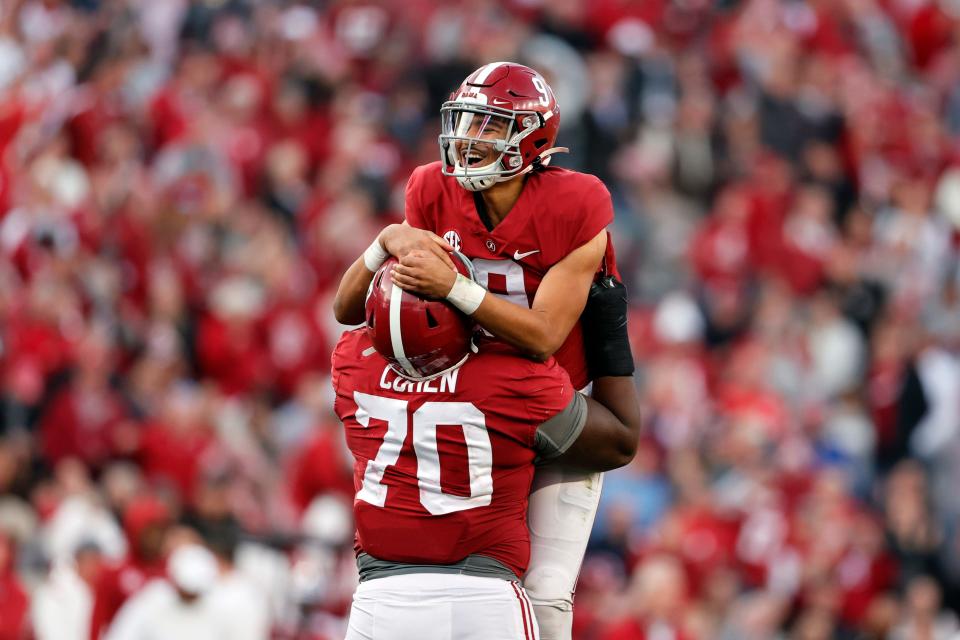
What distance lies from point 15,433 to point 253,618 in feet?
8.33

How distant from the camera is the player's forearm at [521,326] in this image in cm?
419

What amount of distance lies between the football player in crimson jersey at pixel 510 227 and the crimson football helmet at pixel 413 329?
0.05 m

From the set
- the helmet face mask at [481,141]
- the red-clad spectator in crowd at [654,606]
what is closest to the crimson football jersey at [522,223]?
the helmet face mask at [481,141]

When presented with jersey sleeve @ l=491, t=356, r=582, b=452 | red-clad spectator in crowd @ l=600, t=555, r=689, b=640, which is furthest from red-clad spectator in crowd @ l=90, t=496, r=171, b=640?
jersey sleeve @ l=491, t=356, r=582, b=452

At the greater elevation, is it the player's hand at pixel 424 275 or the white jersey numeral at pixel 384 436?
the player's hand at pixel 424 275

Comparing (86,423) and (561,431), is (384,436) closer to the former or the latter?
(561,431)

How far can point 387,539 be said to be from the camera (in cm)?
437

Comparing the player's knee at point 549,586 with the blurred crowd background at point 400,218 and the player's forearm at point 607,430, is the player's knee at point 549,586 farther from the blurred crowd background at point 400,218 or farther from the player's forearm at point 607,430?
the blurred crowd background at point 400,218

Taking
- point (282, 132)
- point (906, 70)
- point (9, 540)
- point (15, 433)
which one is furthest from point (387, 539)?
point (906, 70)

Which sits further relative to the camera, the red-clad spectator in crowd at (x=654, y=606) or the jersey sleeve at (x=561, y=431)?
the red-clad spectator in crowd at (x=654, y=606)

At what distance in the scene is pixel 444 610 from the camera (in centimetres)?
427

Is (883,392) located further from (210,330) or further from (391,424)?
(391,424)

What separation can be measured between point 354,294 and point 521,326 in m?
0.49

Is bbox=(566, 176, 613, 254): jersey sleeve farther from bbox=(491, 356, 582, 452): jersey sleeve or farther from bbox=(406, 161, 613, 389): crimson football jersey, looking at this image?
bbox=(491, 356, 582, 452): jersey sleeve
